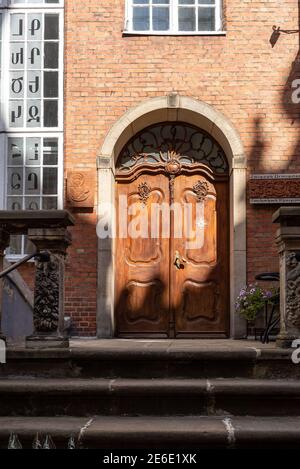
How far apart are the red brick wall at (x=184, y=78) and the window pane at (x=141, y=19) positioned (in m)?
0.25

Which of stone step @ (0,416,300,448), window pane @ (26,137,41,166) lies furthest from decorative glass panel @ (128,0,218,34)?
stone step @ (0,416,300,448)

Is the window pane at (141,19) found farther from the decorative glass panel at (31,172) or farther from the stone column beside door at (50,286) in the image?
the stone column beside door at (50,286)

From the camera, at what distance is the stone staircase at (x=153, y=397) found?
451cm

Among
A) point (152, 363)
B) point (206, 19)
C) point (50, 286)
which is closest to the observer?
point (152, 363)

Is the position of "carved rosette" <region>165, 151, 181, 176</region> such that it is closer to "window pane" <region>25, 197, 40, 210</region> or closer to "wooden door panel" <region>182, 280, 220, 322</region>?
"wooden door panel" <region>182, 280, 220, 322</region>

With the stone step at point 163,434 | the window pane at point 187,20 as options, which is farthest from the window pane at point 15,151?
the stone step at point 163,434

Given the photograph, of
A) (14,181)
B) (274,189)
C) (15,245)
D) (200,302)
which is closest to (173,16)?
(274,189)

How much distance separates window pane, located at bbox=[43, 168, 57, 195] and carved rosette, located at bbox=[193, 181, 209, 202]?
1.94 m

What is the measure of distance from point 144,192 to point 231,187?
1209 mm

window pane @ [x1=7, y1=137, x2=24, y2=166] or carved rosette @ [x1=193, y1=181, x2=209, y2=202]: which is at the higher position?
window pane @ [x1=7, y1=137, x2=24, y2=166]

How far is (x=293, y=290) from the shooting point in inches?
225

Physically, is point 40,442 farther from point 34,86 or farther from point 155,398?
point 34,86

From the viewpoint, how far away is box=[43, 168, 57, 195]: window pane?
30.8 feet
